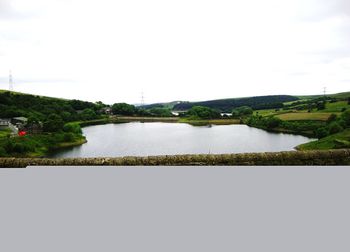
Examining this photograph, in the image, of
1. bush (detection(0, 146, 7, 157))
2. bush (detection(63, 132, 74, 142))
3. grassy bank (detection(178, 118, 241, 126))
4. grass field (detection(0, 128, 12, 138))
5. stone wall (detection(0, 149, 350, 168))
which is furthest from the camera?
grassy bank (detection(178, 118, 241, 126))

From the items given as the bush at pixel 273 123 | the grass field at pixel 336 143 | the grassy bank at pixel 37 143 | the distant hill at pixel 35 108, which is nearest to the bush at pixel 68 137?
the grassy bank at pixel 37 143

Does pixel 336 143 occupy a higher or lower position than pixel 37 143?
lower

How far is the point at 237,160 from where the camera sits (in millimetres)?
8414

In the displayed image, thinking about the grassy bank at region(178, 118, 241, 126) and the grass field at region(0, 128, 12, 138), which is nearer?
the grass field at region(0, 128, 12, 138)

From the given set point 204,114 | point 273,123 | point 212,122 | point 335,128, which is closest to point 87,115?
point 204,114

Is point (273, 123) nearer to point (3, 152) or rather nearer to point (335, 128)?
point (335, 128)

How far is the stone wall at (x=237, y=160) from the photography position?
820 cm

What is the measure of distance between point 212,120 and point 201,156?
127 m

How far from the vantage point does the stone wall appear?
26.9 ft

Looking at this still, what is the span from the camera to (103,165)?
8.85 m

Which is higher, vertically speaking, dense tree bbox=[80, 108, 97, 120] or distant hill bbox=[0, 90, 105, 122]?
distant hill bbox=[0, 90, 105, 122]

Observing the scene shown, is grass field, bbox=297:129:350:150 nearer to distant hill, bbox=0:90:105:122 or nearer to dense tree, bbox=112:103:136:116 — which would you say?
distant hill, bbox=0:90:105:122

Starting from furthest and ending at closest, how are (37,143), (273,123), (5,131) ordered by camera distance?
(273,123), (5,131), (37,143)

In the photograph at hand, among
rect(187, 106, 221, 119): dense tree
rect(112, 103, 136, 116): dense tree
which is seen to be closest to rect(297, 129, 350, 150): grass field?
rect(187, 106, 221, 119): dense tree
